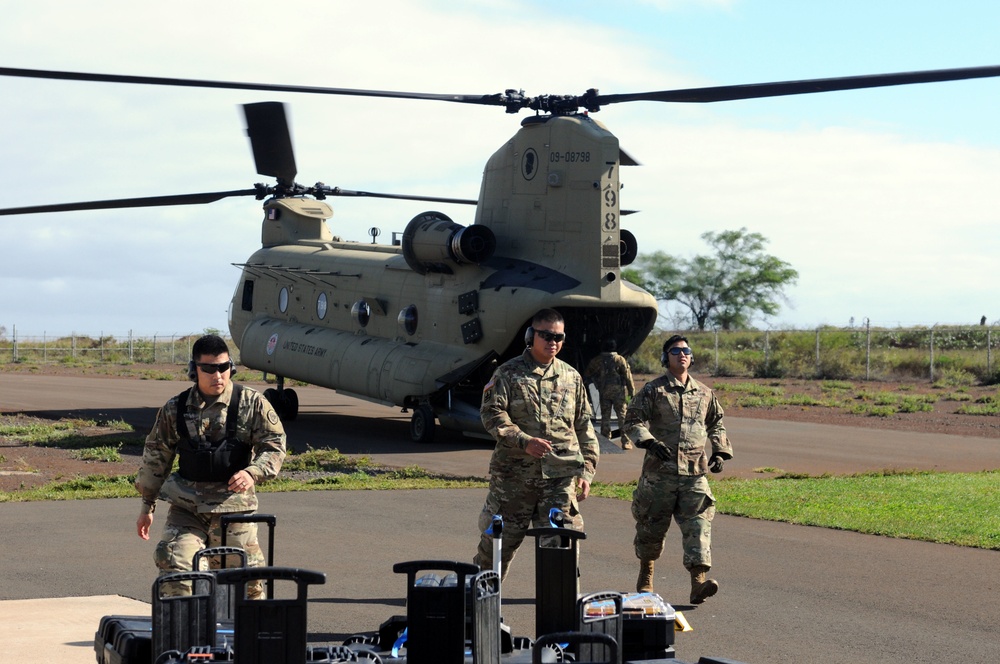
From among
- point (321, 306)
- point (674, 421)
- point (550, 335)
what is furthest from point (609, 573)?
point (321, 306)

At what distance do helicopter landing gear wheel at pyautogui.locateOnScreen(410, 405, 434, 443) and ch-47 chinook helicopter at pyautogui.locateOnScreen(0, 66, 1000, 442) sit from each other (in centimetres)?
2

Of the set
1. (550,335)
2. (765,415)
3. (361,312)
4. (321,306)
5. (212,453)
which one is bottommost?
(765,415)

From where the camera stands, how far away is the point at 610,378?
19812 mm

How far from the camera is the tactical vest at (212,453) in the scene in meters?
7.30

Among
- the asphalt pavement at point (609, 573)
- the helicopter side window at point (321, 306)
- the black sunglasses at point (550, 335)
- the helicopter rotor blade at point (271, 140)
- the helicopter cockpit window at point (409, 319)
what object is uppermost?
the helicopter rotor blade at point (271, 140)

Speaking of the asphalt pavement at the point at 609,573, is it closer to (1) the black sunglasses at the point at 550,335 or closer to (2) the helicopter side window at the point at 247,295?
(1) the black sunglasses at the point at 550,335

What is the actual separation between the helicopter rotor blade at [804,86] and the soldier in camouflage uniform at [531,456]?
18.6 ft

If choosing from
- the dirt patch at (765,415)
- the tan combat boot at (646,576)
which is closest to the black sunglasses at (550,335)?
the tan combat boot at (646,576)

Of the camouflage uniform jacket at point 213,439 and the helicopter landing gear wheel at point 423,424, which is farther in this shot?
the helicopter landing gear wheel at point 423,424

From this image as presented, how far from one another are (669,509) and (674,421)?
2.09ft

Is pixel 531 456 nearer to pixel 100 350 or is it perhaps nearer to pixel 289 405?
pixel 289 405

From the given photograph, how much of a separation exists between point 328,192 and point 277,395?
4.81 meters

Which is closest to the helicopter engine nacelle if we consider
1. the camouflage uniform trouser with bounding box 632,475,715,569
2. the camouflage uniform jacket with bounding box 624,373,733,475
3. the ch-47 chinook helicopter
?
the ch-47 chinook helicopter

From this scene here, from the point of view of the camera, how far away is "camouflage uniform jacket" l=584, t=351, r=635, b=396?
19.8m
